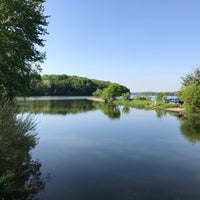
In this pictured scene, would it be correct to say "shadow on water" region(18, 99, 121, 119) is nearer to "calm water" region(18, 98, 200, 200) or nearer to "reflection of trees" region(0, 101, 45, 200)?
"calm water" region(18, 98, 200, 200)

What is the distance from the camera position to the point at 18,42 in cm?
1481

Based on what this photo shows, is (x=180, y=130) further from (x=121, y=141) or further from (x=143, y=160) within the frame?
(x=143, y=160)

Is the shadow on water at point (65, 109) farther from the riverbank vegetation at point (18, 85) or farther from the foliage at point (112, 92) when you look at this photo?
the foliage at point (112, 92)

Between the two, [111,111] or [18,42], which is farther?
[111,111]

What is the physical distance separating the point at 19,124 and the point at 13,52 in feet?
19.2

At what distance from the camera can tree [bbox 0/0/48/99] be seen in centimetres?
1398

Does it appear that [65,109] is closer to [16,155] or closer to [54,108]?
[54,108]

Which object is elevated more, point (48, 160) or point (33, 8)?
point (33, 8)

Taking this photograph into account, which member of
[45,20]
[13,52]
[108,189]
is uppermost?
[45,20]

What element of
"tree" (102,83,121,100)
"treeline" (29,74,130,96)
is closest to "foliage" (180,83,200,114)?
"tree" (102,83,121,100)

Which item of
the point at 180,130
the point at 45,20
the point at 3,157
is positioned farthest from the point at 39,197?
the point at 180,130

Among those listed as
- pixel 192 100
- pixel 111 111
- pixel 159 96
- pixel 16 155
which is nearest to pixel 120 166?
pixel 16 155

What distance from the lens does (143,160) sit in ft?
44.9

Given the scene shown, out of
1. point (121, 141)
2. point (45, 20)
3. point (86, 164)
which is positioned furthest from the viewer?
point (121, 141)
